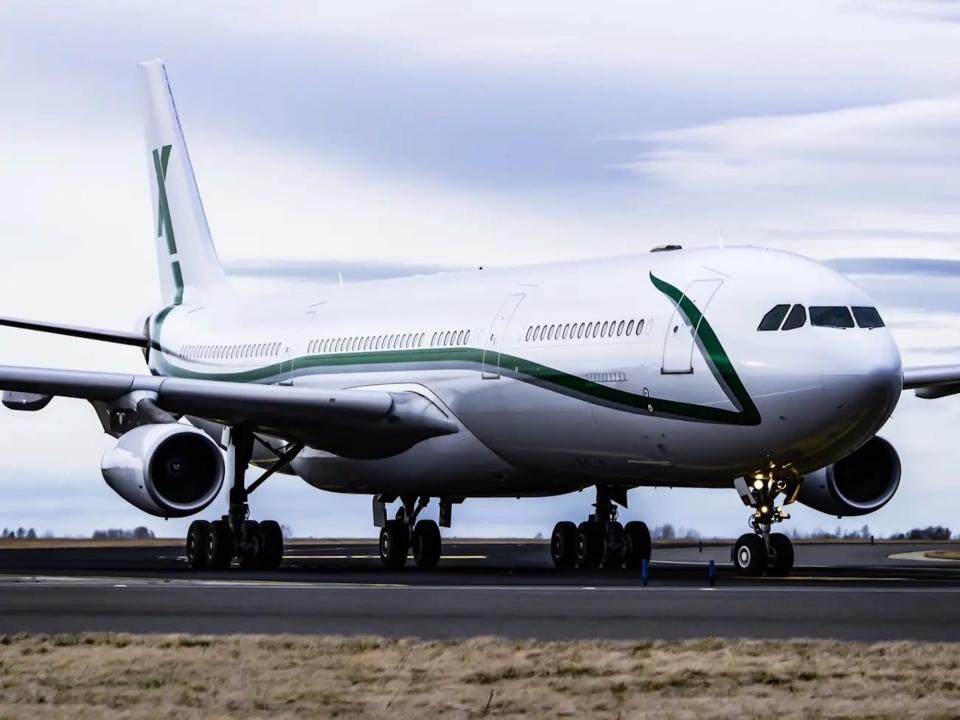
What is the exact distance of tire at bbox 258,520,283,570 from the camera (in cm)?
2695

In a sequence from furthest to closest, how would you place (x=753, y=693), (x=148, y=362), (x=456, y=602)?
(x=148, y=362) → (x=456, y=602) → (x=753, y=693)

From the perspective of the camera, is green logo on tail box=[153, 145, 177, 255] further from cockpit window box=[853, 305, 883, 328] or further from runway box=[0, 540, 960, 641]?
cockpit window box=[853, 305, 883, 328]

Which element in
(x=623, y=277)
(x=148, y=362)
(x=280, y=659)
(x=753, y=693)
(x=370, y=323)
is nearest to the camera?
(x=753, y=693)

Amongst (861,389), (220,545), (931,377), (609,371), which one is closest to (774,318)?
(861,389)

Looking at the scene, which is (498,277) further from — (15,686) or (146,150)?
(15,686)

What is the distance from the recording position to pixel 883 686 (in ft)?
31.6

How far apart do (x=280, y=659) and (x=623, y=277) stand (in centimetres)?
1383

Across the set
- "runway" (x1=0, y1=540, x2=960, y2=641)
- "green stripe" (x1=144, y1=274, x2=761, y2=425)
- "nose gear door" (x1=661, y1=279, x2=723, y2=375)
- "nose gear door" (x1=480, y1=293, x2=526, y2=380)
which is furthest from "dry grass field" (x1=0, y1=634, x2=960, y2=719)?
"nose gear door" (x1=480, y1=293, x2=526, y2=380)

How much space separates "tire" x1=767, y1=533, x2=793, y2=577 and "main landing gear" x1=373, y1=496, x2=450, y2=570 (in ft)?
24.4

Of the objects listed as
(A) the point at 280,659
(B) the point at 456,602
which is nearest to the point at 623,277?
(B) the point at 456,602

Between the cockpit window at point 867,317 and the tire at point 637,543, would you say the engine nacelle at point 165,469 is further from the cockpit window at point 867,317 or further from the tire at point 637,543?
the cockpit window at point 867,317

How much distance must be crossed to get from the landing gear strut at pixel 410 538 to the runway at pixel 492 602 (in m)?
1.70

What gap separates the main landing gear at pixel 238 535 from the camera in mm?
27000

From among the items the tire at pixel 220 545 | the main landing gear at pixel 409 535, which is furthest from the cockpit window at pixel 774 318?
the tire at pixel 220 545
